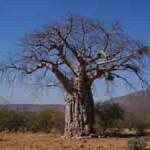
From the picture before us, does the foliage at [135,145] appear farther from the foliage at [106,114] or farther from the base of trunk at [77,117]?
the foliage at [106,114]

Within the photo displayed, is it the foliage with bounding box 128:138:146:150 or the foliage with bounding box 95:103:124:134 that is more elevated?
the foliage with bounding box 95:103:124:134

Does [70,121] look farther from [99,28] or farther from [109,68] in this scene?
[99,28]

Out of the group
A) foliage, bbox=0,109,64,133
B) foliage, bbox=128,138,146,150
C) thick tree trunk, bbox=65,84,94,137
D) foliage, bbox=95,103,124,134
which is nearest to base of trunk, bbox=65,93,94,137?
thick tree trunk, bbox=65,84,94,137

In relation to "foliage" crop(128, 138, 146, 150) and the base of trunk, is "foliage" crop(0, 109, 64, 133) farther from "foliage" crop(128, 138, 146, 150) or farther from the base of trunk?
"foliage" crop(128, 138, 146, 150)

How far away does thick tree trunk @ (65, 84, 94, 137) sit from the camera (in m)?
23.6

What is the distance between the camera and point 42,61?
2311cm

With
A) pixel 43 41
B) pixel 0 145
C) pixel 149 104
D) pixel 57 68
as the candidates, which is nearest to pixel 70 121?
pixel 57 68

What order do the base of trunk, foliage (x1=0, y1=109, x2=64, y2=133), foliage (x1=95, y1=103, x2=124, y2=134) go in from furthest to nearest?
foliage (x1=95, y1=103, x2=124, y2=134), foliage (x1=0, y1=109, x2=64, y2=133), the base of trunk

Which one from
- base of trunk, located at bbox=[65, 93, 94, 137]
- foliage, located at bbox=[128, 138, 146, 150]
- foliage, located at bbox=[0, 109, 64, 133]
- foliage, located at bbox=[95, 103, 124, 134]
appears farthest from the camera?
foliage, located at bbox=[95, 103, 124, 134]

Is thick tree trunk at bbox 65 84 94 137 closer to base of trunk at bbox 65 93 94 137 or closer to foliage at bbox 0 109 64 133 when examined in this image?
base of trunk at bbox 65 93 94 137

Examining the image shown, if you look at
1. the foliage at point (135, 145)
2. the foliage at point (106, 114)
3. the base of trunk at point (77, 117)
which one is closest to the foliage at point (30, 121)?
the foliage at point (106, 114)

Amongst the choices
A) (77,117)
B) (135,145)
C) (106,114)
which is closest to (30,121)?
(106,114)

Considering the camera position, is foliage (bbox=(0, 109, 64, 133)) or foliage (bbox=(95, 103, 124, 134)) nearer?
foliage (bbox=(0, 109, 64, 133))

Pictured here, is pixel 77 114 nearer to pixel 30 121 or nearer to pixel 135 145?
pixel 30 121
